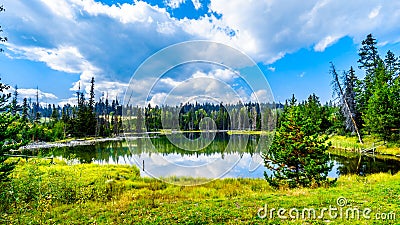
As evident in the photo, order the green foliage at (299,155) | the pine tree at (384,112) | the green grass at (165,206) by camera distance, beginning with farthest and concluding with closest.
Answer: the pine tree at (384,112), the green foliage at (299,155), the green grass at (165,206)

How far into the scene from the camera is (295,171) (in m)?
11.9

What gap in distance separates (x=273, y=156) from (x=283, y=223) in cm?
705

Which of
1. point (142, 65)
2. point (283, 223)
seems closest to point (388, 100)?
point (283, 223)

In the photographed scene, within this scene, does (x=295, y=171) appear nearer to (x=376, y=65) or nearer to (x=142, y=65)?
(x=142, y=65)

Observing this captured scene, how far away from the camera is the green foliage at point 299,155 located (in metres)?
11.2

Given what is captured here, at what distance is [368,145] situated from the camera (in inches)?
1348

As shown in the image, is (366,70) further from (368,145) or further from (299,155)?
(299,155)

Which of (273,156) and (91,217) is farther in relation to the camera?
(273,156)
